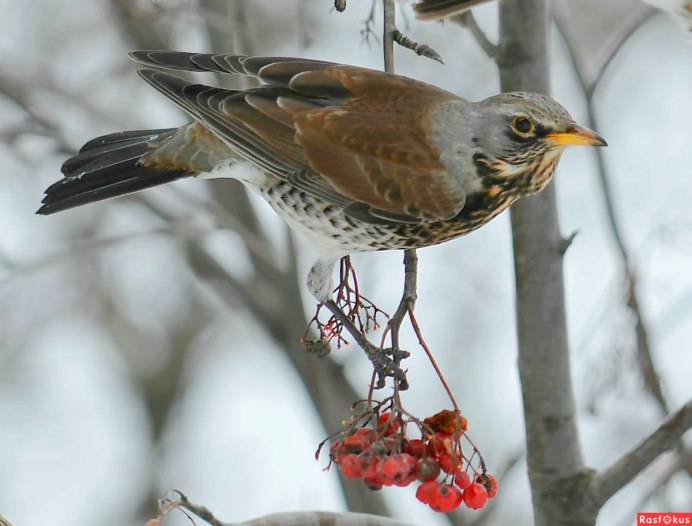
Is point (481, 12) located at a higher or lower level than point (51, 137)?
higher

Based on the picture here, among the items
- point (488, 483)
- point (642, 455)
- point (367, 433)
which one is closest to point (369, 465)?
point (367, 433)

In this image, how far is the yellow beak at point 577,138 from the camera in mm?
3176

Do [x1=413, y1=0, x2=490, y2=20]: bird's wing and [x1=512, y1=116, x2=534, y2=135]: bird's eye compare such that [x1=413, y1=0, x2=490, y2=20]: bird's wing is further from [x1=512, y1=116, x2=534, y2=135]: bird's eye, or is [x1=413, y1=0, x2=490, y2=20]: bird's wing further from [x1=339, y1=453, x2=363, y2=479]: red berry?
[x1=339, y1=453, x2=363, y2=479]: red berry

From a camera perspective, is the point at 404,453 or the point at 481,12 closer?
the point at 404,453

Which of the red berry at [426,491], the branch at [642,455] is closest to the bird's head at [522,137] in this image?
the branch at [642,455]

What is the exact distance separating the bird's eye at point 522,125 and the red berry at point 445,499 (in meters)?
1.19

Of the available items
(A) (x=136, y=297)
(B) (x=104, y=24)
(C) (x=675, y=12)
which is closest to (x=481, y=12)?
(B) (x=104, y=24)

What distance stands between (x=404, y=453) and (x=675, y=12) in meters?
2.53

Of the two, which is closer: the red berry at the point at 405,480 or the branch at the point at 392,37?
the red berry at the point at 405,480

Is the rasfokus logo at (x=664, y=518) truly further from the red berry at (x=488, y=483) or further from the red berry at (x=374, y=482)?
the red berry at (x=374, y=482)

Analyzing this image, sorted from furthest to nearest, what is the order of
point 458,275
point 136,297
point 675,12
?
point 136,297, point 458,275, point 675,12

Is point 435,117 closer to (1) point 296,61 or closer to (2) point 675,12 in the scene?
(1) point 296,61

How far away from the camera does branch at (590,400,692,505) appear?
3029mm

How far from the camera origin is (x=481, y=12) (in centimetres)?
890
